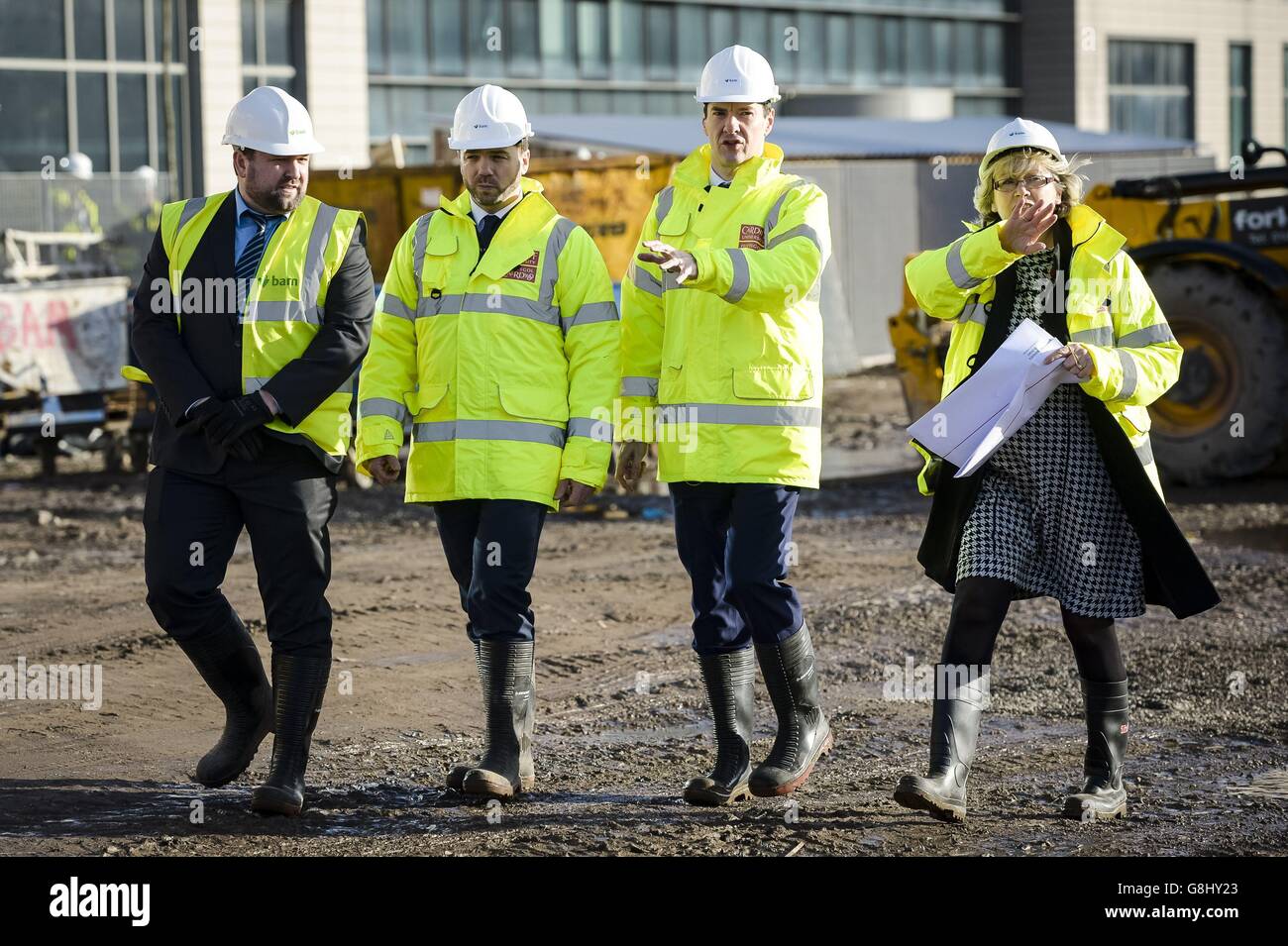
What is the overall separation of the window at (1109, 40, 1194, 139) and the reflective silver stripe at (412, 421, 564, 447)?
31.7 meters

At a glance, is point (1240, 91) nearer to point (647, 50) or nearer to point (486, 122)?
point (647, 50)

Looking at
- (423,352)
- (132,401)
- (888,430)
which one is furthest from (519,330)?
(888,430)

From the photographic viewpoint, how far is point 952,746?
5.04m

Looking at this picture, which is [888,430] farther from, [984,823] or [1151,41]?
[1151,41]

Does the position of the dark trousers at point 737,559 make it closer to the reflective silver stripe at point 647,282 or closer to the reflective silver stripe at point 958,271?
the reflective silver stripe at point 647,282

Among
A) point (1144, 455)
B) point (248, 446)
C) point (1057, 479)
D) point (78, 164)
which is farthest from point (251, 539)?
point (78, 164)

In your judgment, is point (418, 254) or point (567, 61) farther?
point (567, 61)

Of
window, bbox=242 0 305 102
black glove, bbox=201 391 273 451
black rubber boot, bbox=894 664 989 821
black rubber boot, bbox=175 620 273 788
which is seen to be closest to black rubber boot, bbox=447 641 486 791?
black rubber boot, bbox=175 620 273 788

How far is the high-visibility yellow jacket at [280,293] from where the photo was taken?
5.39 meters

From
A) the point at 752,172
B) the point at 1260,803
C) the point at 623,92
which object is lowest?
the point at 1260,803

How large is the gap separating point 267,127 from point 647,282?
119cm

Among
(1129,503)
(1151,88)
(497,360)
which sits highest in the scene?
(1151,88)

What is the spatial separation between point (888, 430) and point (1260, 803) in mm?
11655

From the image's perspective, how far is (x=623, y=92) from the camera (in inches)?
1088
